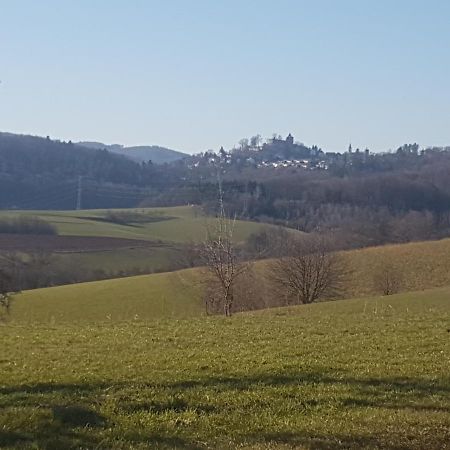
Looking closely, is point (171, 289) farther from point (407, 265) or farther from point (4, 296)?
point (407, 265)

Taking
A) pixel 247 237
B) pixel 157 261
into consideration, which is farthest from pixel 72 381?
pixel 247 237

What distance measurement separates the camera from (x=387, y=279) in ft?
172

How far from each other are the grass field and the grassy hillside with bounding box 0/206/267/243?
62.0 meters

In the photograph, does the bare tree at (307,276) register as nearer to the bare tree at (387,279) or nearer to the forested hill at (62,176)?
the bare tree at (387,279)

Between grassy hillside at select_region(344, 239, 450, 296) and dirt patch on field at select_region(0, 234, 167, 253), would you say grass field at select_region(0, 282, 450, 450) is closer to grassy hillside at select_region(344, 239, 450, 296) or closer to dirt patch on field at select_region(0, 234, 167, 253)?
grassy hillside at select_region(344, 239, 450, 296)

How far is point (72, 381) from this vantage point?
12.2 metres

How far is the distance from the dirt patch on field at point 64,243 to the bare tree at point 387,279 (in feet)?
112

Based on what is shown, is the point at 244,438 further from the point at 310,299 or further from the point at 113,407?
the point at 310,299

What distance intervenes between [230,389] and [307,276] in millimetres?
38199

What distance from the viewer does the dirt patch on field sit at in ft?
247

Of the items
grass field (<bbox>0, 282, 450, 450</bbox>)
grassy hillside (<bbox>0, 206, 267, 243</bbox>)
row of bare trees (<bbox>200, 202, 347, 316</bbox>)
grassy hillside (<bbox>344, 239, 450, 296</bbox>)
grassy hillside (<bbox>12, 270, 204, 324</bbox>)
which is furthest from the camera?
grassy hillside (<bbox>0, 206, 267, 243</bbox>)

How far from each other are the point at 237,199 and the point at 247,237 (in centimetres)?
4080

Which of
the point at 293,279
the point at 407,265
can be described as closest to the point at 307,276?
the point at 293,279

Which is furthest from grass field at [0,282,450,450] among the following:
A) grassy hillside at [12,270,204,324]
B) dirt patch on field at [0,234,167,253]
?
dirt patch on field at [0,234,167,253]
